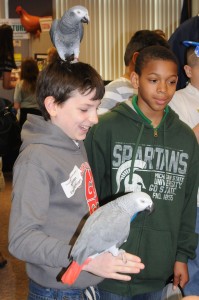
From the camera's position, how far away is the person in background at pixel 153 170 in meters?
1.35

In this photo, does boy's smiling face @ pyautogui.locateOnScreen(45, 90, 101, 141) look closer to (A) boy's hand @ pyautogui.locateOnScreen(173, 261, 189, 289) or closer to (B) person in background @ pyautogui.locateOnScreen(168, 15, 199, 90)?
(A) boy's hand @ pyautogui.locateOnScreen(173, 261, 189, 289)

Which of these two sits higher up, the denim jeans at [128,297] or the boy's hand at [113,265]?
the boy's hand at [113,265]

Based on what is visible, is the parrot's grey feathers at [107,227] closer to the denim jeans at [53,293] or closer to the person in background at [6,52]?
the denim jeans at [53,293]

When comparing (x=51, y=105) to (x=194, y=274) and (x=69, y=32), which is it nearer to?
(x=69, y=32)

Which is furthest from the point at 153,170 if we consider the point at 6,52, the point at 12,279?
the point at 6,52

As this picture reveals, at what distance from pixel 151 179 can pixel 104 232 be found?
1.74ft

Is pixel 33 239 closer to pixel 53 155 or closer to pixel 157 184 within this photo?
pixel 53 155

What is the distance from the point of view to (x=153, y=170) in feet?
4.50

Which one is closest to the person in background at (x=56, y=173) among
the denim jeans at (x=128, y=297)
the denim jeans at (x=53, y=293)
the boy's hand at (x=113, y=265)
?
the denim jeans at (x=53, y=293)

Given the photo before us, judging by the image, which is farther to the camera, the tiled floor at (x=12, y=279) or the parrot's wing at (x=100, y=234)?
the tiled floor at (x=12, y=279)

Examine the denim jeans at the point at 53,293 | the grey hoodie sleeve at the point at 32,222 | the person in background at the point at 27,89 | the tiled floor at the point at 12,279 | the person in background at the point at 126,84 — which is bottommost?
the tiled floor at the point at 12,279

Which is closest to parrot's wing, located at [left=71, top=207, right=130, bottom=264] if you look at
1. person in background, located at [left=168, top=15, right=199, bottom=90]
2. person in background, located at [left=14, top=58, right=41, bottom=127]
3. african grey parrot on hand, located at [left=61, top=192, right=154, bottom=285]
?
african grey parrot on hand, located at [left=61, top=192, right=154, bottom=285]

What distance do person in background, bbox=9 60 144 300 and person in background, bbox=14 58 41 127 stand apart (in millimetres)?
4072

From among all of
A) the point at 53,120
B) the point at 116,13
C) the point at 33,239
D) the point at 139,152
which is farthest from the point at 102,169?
the point at 116,13
